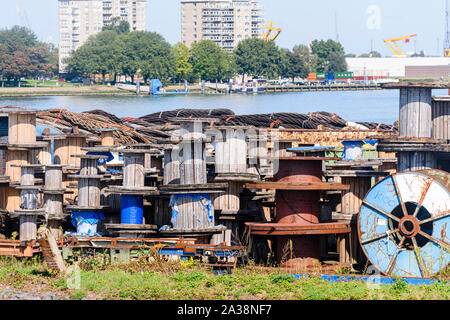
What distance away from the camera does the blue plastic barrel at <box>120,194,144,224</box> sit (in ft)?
61.9

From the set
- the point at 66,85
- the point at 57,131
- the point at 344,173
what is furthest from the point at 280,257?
the point at 66,85

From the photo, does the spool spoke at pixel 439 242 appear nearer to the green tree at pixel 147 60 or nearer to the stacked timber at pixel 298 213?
the stacked timber at pixel 298 213

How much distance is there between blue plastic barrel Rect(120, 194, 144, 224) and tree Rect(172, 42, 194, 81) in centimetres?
17095

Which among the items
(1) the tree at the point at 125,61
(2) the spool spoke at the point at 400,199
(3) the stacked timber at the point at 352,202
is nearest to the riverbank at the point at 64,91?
(1) the tree at the point at 125,61

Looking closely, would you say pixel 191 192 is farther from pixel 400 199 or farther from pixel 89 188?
pixel 400 199

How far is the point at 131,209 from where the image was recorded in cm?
1889

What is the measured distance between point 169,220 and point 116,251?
1.96 meters

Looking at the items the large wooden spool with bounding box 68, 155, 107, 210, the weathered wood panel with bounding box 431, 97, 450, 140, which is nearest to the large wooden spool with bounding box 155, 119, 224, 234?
the large wooden spool with bounding box 68, 155, 107, 210

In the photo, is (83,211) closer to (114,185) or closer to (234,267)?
(114,185)

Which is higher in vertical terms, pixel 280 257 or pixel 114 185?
pixel 114 185

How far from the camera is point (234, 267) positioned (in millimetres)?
17141

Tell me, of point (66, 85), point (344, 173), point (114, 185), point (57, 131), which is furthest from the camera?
point (66, 85)

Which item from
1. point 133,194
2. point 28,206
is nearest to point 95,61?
point 28,206
